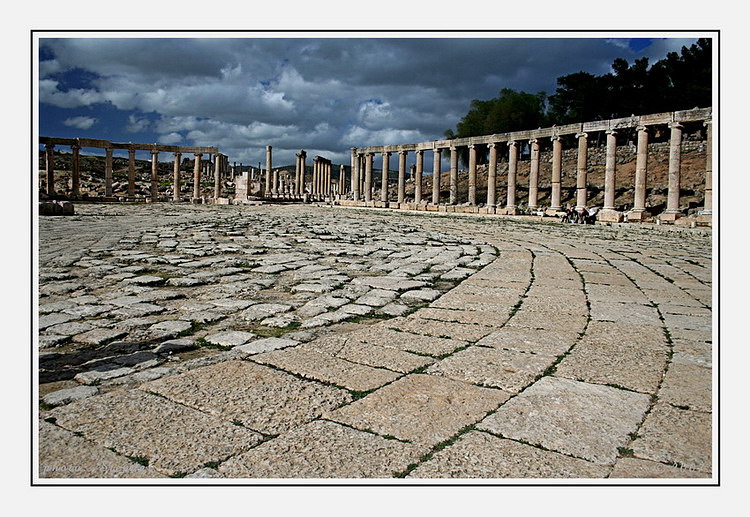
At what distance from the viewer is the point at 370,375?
9.71 feet

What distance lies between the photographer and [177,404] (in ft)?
8.16

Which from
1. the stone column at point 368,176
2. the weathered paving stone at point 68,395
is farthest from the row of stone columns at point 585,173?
the weathered paving stone at point 68,395

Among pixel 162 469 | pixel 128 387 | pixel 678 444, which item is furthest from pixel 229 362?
pixel 678 444

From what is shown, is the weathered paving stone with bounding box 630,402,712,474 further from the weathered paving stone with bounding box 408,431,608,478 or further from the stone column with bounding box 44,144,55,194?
the stone column with bounding box 44,144,55,194

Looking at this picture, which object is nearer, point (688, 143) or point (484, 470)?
point (484, 470)

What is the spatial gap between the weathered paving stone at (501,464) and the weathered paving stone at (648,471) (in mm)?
60

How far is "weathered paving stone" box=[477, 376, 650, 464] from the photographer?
7.03 feet

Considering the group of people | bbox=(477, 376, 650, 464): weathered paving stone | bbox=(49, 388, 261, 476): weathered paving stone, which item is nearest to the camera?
bbox=(49, 388, 261, 476): weathered paving stone

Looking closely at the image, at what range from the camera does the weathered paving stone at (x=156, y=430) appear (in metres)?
1.99

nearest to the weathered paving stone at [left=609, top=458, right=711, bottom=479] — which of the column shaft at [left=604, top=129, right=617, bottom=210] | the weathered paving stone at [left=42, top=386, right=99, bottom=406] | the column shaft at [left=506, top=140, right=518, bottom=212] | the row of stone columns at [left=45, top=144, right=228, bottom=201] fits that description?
the weathered paving stone at [left=42, top=386, right=99, bottom=406]

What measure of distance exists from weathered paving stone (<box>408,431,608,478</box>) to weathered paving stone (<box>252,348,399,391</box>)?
0.80 meters

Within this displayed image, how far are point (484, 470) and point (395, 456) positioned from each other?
1.08ft

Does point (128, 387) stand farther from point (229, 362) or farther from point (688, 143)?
point (688, 143)

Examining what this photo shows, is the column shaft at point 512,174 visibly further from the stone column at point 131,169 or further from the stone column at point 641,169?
the stone column at point 131,169
